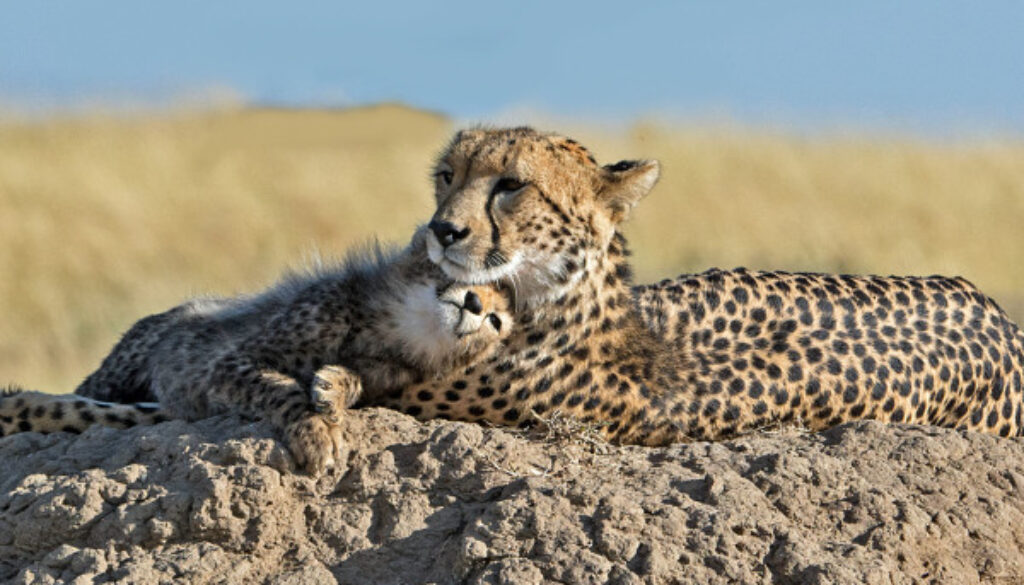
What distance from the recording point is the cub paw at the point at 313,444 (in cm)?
332

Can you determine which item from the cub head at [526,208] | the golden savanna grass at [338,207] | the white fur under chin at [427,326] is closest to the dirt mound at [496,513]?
the white fur under chin at [427,326]

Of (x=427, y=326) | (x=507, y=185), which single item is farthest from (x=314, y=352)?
(x=507, y=185)

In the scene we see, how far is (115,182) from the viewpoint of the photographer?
11.9m

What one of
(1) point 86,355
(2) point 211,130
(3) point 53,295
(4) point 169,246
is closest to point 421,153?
(2) point 211,130

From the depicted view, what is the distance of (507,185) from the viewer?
368 centimetres

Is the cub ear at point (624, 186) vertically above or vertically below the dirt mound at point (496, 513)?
above

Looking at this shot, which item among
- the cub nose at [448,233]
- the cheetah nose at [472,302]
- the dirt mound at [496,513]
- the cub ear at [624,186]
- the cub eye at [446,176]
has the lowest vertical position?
the dirt mound at [496,513]

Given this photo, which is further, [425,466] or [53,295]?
[53,295]

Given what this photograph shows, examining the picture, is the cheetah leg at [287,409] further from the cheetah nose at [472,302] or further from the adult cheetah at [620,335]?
the cheetah nose at [472,302]

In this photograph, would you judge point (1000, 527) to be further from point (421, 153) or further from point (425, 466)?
point (421, 153)

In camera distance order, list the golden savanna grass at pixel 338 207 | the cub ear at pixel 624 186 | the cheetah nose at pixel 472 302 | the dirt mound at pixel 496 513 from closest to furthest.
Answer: the dirt mound at pixel 496 513, the cheetah nose at pixel 472 302, the cub ear at pixel 624 186, the golden savanna grass at pixel 338 207

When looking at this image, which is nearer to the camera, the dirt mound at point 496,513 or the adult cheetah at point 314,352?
the dirt mound at point 496,513

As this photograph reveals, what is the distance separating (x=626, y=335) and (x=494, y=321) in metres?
0.38

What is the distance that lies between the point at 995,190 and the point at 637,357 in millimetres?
11187
